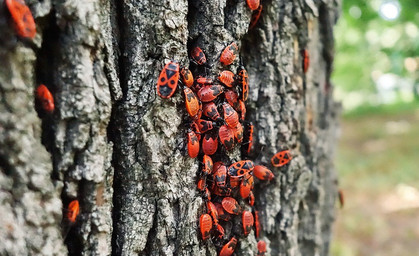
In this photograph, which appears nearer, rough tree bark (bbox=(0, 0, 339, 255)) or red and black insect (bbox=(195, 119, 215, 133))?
rough tree bark (bbox=(0, 0, 339, 255))

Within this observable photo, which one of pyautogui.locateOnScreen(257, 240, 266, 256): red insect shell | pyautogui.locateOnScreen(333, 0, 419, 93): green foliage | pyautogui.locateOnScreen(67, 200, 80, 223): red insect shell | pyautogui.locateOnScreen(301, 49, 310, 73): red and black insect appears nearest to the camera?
pyautogui.locateOnScreen(67, 200, 80, 223): red insect shell

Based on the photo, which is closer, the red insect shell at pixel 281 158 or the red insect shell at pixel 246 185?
the red insect shell at pixel 246 185

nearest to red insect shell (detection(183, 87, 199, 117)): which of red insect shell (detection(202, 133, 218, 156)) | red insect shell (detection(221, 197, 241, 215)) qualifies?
red insect shell (detection(202, 133, 218, 156))

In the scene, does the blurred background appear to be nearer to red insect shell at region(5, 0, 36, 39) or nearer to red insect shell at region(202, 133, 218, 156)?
red insect shell at region(202, 133, 218, 156)

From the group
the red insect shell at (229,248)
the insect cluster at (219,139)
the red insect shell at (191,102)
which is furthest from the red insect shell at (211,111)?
the red insect shell at (229,248)

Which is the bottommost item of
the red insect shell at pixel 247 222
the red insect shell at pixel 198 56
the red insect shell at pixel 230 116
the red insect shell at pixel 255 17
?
the red insect shell at pixel 247 222

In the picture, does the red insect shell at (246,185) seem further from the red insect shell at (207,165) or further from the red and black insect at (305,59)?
the red and black insect at (305,59)

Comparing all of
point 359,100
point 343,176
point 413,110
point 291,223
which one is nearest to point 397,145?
point 343,176
